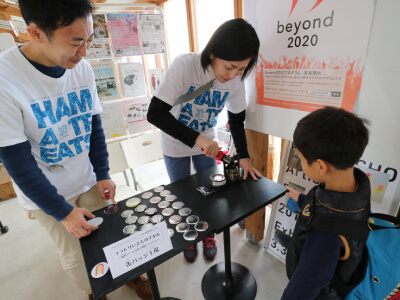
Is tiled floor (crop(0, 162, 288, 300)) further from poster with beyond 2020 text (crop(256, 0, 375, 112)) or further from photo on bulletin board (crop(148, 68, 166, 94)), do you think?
photo on bulletin board (crop(148, 68, 166, 94))

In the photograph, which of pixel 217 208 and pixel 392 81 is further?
pixel 217 208

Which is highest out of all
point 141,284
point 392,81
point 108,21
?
point 108,21

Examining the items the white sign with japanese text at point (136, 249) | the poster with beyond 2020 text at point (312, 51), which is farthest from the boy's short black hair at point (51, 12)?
the poster with beyond 2020 text at point (312, 51)

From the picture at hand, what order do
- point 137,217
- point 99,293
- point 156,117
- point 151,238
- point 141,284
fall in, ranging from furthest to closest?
point 141,284 → point 156,117 → point 137,217 → point 151,238 → point 99,293

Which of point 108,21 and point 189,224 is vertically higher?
point 108,21

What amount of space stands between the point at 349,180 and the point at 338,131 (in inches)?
7.0

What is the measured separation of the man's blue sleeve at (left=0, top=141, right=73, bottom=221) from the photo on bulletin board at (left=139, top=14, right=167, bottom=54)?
5.29ft

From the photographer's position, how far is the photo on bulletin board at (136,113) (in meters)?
2.21

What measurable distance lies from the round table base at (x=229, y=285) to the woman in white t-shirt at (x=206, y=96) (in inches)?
27.5

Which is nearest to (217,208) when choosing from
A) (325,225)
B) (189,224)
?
(189,224)

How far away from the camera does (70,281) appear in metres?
1.57

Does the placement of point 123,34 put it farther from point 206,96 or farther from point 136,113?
point 206,96

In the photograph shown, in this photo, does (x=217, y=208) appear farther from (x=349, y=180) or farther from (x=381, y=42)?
(x=381, y=42)

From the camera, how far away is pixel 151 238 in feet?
2.53
